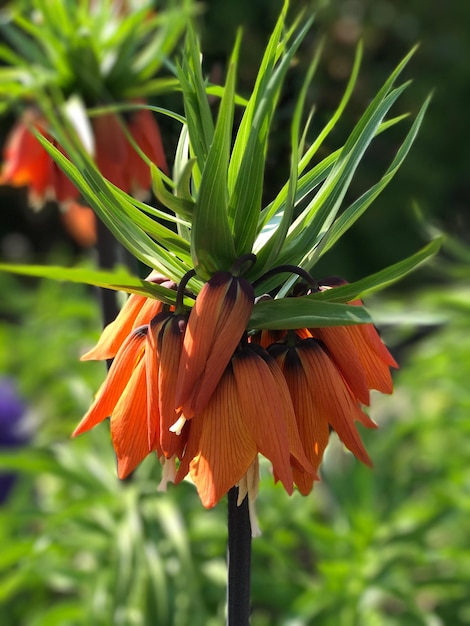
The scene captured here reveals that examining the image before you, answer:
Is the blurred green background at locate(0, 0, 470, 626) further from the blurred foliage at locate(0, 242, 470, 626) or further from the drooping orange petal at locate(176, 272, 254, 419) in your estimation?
the drooping orange petal at locate(176, 272, 254, 419)

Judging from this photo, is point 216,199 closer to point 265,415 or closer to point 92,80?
point 265,415

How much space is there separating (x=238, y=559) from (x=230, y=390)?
170mm

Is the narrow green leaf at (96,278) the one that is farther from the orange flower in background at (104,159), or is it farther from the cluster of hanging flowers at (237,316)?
the orange flower in background at (104,159)

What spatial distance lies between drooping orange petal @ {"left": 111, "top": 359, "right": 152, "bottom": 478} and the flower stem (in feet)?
0.32

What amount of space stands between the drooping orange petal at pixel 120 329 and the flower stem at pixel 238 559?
0.17 m

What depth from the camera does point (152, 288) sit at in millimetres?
678

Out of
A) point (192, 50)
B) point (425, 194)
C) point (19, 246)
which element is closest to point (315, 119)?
point (192, 50)

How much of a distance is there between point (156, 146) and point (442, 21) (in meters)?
4.71

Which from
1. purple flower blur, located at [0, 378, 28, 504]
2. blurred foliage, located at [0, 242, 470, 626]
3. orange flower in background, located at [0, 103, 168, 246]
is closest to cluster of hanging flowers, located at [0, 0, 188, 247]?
orange flower in background, located at [0, 103, 168, 246]

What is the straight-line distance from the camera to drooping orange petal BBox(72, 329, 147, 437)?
2.35 feet

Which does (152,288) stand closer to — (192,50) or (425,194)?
(192,50)

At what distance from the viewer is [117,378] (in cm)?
72

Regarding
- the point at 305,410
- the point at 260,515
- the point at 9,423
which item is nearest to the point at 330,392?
the point at 305,410

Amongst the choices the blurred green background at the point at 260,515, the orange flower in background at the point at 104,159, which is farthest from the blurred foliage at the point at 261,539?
the orange flower in background at the point at 104,159
